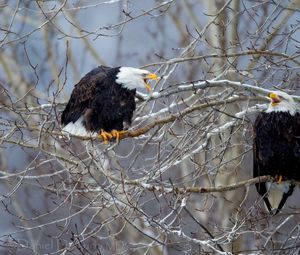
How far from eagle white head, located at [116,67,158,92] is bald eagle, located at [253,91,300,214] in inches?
39.4

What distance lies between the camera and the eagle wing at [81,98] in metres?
7.18

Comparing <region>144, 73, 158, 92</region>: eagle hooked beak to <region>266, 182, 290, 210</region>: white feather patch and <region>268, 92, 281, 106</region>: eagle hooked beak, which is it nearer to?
<region>268, 92, 281, 106</region>: eagle hooked beak

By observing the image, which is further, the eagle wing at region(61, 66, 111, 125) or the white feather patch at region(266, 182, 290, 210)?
the eagle wing at region(61, 66, 111, 125)

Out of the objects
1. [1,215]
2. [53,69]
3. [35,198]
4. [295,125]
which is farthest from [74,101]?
[1,215]

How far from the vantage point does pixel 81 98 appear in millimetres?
7195

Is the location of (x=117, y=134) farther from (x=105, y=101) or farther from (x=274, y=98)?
(x=274, y=98)

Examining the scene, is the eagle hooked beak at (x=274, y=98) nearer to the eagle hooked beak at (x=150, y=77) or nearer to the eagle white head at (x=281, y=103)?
the eagle white head at (x=281, y=103)

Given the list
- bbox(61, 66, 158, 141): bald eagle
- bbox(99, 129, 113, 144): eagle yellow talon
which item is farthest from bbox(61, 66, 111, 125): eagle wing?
bbox(99, 129, 113, 144): eagle yellow talon

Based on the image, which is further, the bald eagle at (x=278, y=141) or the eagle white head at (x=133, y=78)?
the eagle white head at (x=133, y=78)

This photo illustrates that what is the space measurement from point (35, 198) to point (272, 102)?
755 cm

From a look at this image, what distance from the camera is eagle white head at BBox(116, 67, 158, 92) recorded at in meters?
7.12

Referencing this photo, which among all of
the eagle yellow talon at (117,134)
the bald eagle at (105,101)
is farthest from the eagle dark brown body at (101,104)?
the eagle yellow talon at (117,134)

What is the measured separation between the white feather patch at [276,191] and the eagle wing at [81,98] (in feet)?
5.34

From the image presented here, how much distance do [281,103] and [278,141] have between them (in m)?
0.32
